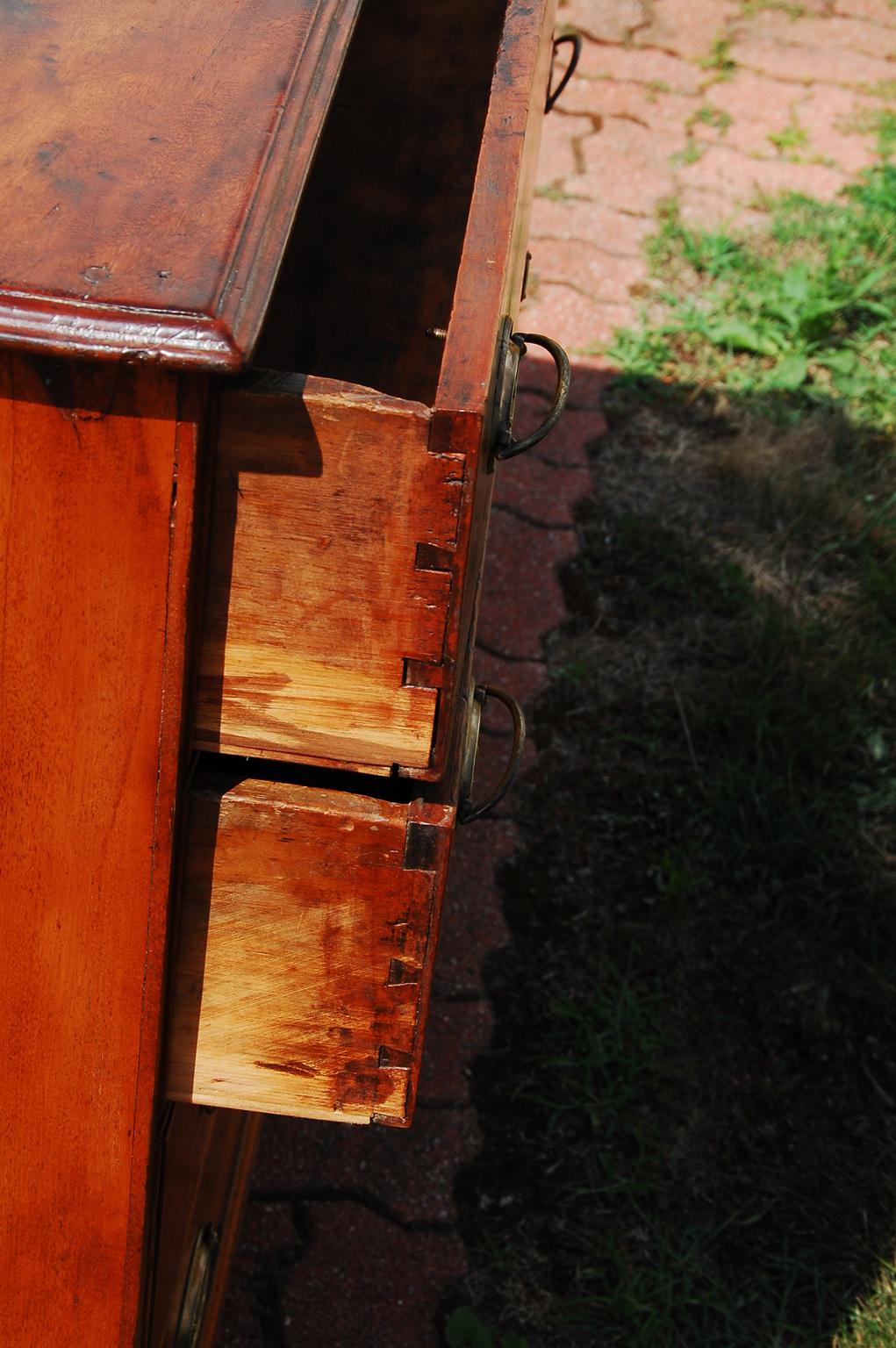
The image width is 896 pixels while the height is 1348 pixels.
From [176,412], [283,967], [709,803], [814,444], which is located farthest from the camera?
[814,444]

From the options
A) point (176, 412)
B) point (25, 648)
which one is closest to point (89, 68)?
point (176, 412)

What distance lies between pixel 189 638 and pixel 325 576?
0.41ft

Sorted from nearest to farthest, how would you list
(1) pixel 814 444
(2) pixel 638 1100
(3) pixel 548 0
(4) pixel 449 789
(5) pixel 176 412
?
(5) pixel 176 412, (4) pixel 449 789, (3) pixel 548 0, (2) pixel 638 1100, (1) pixel 814 444

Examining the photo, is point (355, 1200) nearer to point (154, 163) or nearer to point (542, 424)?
point (542, 424)

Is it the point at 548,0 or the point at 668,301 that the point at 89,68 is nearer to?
the point at 548,0

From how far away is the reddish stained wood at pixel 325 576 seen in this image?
1.01 meters

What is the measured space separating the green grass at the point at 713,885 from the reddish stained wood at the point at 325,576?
3.92ft

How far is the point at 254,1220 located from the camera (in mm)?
1978

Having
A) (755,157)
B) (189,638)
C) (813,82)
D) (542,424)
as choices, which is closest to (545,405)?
(755,157)

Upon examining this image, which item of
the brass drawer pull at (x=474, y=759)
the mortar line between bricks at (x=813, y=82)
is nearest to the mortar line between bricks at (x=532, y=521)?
the brass drawer pull at (x=474, y=759)

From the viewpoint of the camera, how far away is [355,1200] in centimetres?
201

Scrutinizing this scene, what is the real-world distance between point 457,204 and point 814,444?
1365mm

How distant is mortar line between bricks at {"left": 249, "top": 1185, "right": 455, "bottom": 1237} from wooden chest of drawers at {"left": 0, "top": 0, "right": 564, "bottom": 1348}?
69 centimetres

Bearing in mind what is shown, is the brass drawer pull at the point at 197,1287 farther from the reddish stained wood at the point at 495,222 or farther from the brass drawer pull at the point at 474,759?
the reddish stained wood at the point at 495,222
